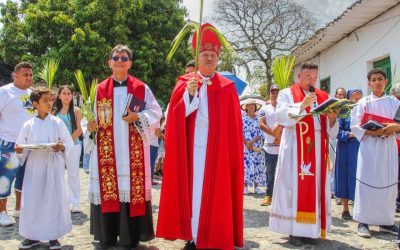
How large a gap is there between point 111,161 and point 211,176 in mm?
1185

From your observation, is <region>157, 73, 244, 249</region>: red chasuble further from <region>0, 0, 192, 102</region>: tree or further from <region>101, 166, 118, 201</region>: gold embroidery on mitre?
<region>0, 0, 192, 102</region>: tree

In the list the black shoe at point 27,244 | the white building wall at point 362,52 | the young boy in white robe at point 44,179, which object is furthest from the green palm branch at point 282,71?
the white building wall at point 362,52

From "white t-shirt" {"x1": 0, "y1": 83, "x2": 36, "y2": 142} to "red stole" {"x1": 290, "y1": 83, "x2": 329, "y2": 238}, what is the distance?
3591 mm

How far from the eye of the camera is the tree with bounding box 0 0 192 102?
19031mm

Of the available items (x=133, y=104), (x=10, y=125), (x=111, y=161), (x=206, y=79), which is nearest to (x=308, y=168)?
(x=206, y=79)

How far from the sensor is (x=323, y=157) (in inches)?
211

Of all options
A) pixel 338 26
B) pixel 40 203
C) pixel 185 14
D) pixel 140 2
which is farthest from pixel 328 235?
pixel 185 14

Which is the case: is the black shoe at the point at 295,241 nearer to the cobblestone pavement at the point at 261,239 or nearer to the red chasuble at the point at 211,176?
the cobblestone pavement at the point at 261,239

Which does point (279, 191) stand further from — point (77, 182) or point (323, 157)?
point (77, 182)

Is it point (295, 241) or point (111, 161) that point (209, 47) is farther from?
point (295, 241)

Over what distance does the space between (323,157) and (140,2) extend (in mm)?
17787

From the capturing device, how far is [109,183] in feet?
16.3

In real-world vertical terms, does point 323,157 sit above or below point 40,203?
above

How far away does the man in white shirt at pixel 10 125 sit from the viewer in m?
6.13
